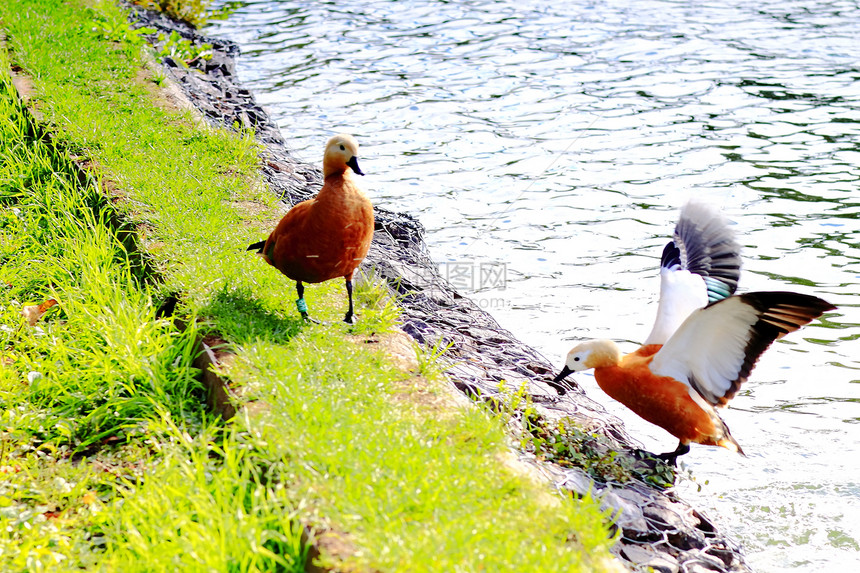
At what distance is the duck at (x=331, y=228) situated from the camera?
334 cm

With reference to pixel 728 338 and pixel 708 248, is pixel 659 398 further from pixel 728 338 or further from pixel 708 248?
pixel 708 248

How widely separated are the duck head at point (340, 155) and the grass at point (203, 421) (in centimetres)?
70

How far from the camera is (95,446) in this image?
3176 millimetres

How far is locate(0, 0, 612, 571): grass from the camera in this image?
2.36 m

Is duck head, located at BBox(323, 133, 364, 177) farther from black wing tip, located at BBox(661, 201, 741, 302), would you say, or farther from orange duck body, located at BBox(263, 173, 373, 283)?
black wing tip, located at BBox(661, 201, 741, 302)

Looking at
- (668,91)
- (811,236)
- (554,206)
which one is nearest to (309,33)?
(668,91)

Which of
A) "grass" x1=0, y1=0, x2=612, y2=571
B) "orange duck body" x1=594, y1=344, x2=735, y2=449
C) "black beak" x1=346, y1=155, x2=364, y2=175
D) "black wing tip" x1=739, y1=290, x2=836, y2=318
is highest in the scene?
"black beak" x1=346, y1=155, x2=364, y2=175

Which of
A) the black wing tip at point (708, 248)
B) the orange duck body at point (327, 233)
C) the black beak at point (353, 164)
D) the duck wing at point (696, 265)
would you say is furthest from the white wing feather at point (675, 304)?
the black beak at point (353, 164)

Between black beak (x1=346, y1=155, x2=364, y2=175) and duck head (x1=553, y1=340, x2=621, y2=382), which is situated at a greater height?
black beak (x1=346, y1=155, x2=364, y2=175)

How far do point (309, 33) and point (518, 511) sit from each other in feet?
37.2

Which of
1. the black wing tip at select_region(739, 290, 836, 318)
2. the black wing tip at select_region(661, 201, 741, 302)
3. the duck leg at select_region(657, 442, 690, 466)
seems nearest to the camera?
the black wing tip at select_region(739, 290, 836, 318)

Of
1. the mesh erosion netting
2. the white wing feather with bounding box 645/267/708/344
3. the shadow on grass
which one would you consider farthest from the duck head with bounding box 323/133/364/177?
the white wing feather with bounding box 645/267/708/344

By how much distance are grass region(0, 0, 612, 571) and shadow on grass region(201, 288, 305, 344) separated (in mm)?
10

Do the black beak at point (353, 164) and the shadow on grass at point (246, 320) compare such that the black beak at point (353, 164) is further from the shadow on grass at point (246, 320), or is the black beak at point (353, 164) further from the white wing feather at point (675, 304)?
the white wing feather at point (675, 304)
